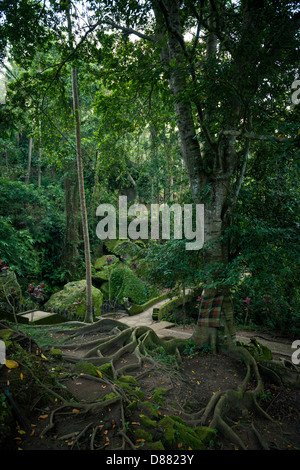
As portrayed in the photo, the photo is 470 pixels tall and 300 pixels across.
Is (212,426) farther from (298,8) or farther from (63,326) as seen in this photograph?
(298,8)

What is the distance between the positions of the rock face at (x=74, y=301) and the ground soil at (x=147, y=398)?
299 cm

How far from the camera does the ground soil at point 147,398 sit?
2.45m

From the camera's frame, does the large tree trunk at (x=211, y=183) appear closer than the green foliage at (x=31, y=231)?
Yes

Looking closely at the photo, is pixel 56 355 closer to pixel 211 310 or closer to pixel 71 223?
pixel 211 310

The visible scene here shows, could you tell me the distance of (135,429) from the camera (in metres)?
2.77

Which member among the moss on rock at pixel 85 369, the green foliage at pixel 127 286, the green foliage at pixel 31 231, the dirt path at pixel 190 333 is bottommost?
the dirt path at pixel 190 333

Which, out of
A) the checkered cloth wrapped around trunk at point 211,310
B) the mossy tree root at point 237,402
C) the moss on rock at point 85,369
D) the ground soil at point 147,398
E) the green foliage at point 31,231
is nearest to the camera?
the ground soil at point 147,398

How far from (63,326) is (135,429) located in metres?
4.79

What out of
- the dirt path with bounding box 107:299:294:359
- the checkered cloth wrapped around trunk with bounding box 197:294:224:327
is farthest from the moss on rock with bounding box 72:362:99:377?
the dirt path with bounding box 107:299:294:359

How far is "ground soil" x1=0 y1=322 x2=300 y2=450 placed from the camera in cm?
245

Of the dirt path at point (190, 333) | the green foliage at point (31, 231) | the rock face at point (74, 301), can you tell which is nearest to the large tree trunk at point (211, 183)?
the dirt path at point (190, 333)

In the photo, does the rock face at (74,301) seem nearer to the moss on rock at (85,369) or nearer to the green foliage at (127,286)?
the green foliage at (127,286)

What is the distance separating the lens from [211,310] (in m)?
5.21
